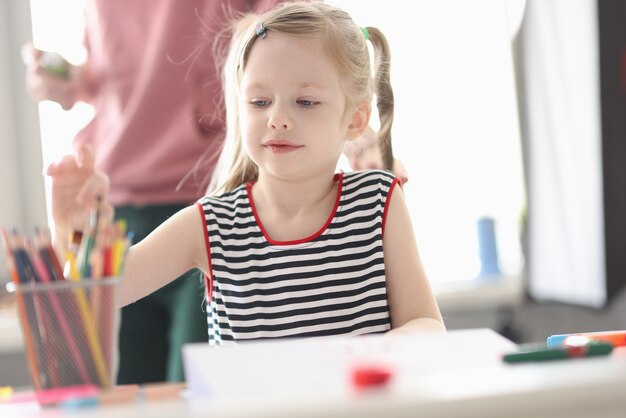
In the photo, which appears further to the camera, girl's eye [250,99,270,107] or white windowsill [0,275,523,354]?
white windowsill [0,275,523,354]

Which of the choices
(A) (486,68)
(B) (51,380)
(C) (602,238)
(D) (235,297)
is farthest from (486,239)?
(B) (51,380)

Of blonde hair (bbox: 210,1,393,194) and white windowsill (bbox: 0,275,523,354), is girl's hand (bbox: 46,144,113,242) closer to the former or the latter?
blonde hair (bbox: 210,1,393,194)

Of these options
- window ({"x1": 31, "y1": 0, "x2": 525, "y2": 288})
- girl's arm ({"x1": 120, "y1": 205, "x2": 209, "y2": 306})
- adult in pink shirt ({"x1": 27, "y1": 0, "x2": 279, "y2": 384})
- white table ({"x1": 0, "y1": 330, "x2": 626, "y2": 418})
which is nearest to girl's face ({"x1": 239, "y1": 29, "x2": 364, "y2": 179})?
girl's arm ({"x1": 120, "y1": 205, "x2": 209, "y2": 306})

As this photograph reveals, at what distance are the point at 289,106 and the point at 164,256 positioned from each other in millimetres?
220

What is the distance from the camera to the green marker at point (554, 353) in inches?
24.0

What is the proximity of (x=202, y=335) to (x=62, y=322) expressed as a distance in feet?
2.29

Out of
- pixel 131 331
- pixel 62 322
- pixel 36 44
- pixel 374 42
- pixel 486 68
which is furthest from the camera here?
pixel 486 68

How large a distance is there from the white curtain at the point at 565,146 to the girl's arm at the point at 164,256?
5.68ft

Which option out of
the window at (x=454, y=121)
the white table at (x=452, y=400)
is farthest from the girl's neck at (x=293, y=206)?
the window at (x=454, y=121)

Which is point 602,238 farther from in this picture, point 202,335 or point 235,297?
point 235,297

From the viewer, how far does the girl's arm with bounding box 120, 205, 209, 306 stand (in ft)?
3.47

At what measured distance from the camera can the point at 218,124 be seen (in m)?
1.50

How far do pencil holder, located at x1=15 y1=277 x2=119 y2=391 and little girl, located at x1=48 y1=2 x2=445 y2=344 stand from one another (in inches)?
13.7

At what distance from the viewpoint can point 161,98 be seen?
60.7 inches
